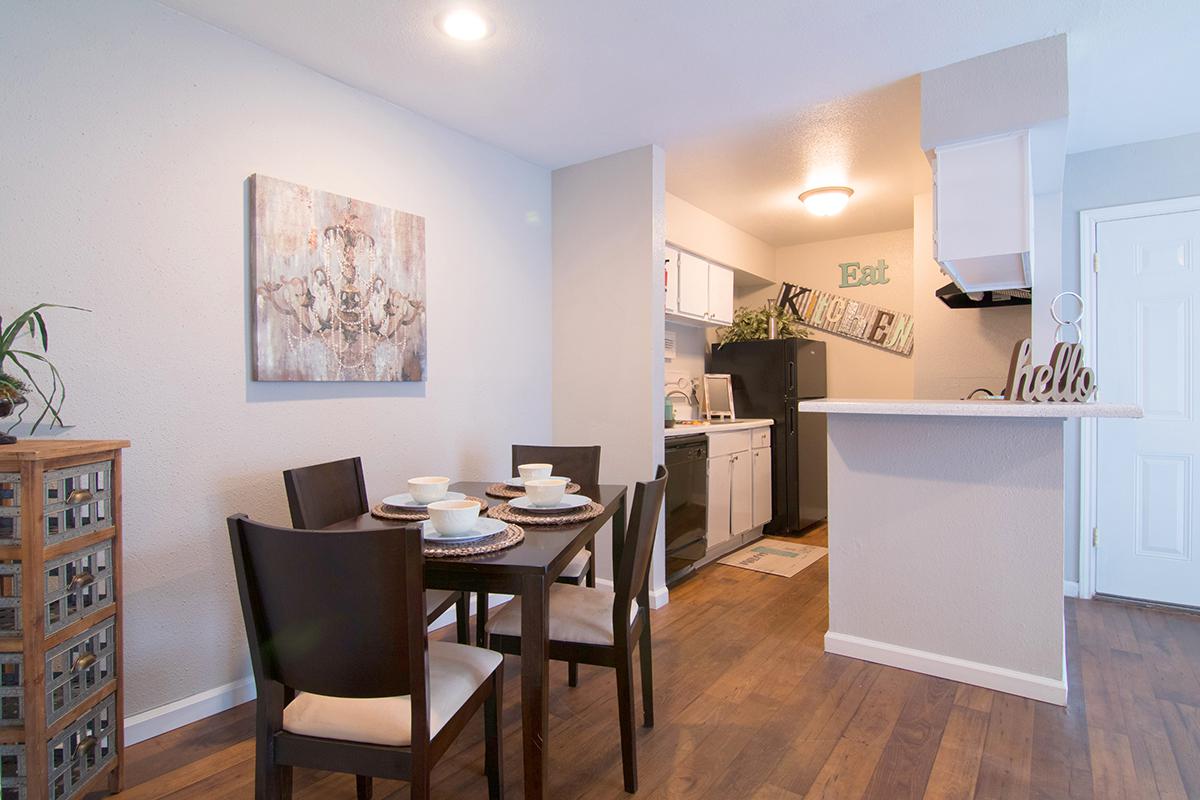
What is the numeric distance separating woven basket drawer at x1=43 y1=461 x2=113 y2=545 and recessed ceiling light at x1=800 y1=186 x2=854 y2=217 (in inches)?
149

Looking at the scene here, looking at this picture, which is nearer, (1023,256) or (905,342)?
(1023,256)

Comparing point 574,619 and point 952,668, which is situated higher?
point 574,619

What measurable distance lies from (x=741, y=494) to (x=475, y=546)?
122 inches

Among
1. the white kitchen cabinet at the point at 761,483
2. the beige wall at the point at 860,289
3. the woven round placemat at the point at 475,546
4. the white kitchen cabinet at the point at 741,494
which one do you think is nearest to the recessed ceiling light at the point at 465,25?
the woven round placemat at the point at 475,546

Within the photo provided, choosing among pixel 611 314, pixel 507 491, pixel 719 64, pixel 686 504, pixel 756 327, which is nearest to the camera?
pixel 507 491

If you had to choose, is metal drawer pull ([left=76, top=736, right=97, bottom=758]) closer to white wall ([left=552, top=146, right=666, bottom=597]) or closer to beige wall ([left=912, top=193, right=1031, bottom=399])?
white wall ([left=552, top=146, right=666, bottom=597])

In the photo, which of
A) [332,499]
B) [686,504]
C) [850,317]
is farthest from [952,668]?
[850,317]

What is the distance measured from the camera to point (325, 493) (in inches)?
81.7

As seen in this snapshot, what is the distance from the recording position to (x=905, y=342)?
16.5 ft

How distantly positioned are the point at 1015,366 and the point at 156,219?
10.2 ft

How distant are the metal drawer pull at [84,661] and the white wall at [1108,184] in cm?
426

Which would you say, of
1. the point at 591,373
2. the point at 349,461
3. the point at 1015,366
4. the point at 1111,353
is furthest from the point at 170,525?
the point at 1111,353

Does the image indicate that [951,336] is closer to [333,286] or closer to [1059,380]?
[1059,380]

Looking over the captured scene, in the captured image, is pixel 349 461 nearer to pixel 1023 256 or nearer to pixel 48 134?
pixel 48 134
